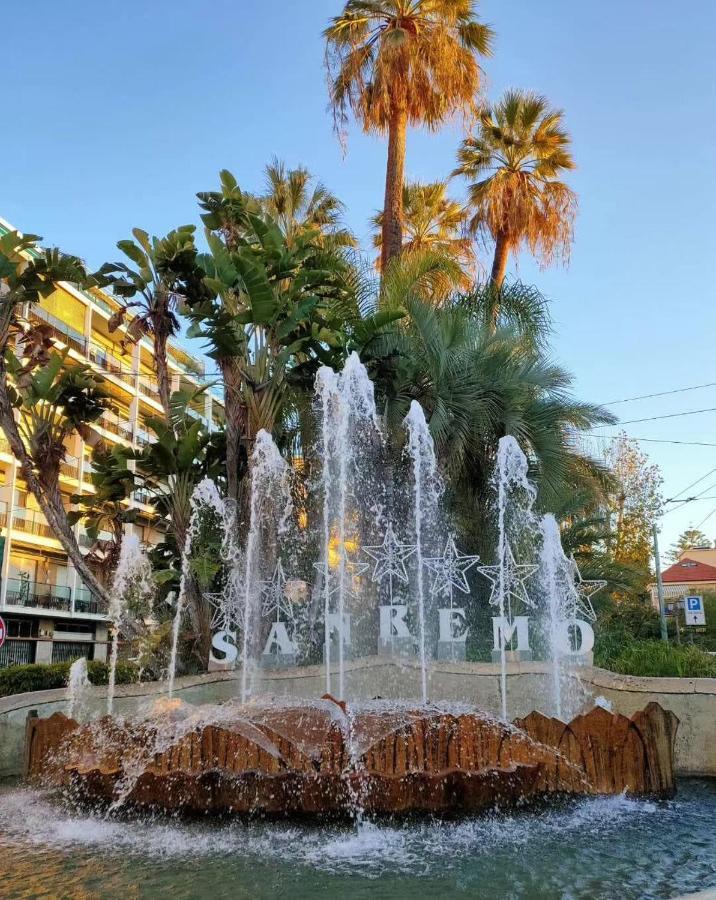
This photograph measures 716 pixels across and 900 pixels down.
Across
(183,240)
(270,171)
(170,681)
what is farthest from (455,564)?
(270,171)

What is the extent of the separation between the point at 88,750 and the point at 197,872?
234cm

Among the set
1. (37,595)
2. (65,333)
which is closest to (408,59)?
(65,333)

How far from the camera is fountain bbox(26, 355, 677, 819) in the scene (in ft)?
19.4

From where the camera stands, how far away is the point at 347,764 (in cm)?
586

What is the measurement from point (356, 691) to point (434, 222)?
53.1 feet

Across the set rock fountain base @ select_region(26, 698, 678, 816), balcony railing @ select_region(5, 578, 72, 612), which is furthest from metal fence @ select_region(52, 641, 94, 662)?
rock fountain base @ select_region(26, 698, 678, 816)

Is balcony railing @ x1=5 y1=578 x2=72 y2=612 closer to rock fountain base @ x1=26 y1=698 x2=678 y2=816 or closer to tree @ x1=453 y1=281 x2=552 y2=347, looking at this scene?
tree @ x1=453 y1=281 x2=552 y2=347

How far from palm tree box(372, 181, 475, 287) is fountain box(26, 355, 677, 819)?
9423 mm

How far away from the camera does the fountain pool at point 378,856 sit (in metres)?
4.38

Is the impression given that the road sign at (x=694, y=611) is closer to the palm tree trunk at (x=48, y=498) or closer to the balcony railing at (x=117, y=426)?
the palm tree trunk at (x=48, y=498)

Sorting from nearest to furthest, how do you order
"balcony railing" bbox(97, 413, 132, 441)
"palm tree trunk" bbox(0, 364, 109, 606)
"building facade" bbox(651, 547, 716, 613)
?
"palm tree trunk" bbox(0, 364, 109, 606)
"balcony railing" bbox(97, 413, 132, 441)
"building facade" bbox(651, 547, 716, 613)

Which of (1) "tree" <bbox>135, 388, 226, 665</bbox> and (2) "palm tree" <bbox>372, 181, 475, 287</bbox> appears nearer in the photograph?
(1) "tree" <bbox>135, 388, 226, 665</bbox>

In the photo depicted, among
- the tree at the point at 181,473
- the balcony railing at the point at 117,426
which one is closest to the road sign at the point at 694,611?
the tree at the point at 181,473

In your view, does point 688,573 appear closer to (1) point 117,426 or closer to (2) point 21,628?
(1) point 117,426
